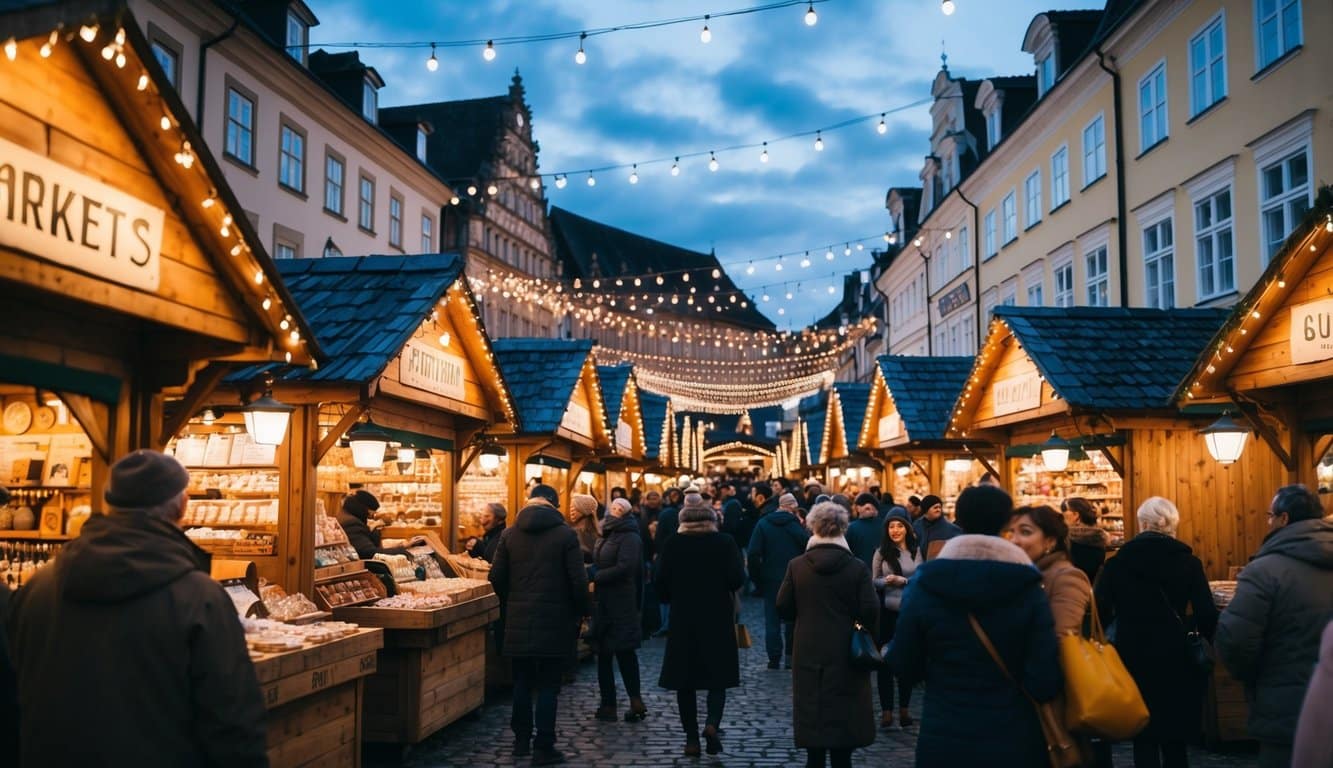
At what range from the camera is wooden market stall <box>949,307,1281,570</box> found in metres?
11.9

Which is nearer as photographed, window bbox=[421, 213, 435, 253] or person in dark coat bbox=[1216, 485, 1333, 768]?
person in dark coat bbox=[1216, 485, 1333, 768]

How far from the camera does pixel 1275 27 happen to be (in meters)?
16.2

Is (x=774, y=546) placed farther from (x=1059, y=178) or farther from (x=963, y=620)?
(x=1059, y=178)

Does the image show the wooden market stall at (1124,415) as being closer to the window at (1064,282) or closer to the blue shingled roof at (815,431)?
the window at (1064,282)

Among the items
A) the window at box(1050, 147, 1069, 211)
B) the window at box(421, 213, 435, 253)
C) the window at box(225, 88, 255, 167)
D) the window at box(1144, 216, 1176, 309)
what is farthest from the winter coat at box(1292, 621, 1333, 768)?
the window at box(421, 213, 435, 253)

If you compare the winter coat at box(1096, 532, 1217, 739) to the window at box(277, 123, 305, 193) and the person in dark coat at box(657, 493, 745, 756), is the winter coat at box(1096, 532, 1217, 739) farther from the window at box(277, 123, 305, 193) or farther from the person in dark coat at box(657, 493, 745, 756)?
the window at box(277, 123, 305, 193)

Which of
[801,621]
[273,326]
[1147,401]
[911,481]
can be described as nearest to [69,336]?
[273,326]

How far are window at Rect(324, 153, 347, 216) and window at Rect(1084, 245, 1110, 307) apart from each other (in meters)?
17.6

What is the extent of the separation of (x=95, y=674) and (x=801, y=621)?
4416 mm

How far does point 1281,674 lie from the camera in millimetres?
5422

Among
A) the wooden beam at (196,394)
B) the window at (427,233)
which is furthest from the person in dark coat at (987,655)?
the window at (427,233)

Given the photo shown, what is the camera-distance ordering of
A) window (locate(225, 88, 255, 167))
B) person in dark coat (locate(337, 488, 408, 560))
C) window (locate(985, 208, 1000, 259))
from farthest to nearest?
1. window (locate(985, 208, 1000, 259))
2. window (locate(225, 88, 255, 167))
3. person in dark coat (locate(337, 488, 408, 560))

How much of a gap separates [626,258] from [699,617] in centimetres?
7190

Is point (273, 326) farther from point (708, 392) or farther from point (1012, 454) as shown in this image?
point (708, 392)
